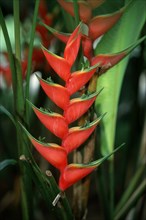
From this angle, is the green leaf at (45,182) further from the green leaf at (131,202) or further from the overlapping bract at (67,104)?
the green leaf at (131,202)

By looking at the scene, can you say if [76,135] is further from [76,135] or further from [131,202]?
[131,202]

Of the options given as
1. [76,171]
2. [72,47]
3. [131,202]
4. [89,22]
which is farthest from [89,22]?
[131,202]

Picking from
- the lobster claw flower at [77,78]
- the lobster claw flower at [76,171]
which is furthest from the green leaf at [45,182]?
the lobster claw flower at [77,78]

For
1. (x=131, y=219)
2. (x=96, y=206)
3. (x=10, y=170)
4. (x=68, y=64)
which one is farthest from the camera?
(x=96, y=206)

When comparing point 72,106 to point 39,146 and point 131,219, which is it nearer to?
point 39,146

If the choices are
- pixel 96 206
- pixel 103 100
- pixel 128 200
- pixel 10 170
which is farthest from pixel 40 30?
pixel 96 206

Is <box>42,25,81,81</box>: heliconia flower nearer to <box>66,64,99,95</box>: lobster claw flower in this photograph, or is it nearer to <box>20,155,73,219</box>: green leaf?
<box>66,64,99,95</box>: lobster claw flower
